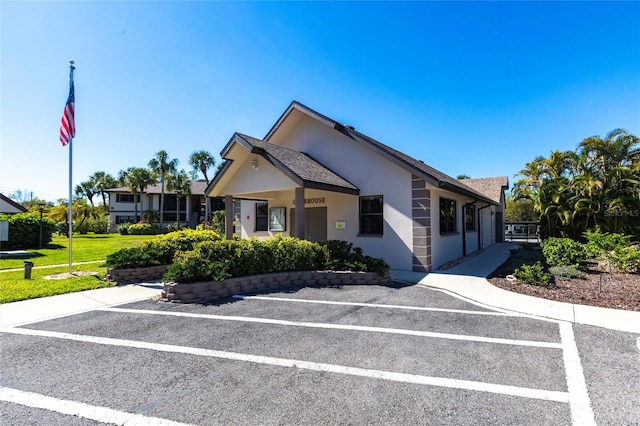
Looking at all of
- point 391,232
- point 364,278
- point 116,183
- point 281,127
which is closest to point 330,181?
point 391,232

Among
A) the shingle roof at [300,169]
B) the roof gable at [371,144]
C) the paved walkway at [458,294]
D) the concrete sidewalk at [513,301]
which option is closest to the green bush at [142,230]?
the roof gable at [371,144]

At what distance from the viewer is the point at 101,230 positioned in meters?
36.2

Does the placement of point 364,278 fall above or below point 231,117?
below

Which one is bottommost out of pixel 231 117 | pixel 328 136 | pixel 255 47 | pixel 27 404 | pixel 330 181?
pixel 27 404

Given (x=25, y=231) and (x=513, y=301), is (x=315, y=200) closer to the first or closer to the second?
(x=513, y=301)

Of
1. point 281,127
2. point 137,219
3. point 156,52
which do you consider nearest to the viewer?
point 156,52

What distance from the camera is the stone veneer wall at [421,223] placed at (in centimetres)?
1038

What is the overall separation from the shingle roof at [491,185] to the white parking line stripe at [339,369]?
22494 mm

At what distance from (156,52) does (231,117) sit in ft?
14.9

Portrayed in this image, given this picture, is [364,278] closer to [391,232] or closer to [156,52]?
[391,232]

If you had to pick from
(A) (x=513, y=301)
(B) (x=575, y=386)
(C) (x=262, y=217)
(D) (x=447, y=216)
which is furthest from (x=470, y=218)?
(B) (x=575, y=386)

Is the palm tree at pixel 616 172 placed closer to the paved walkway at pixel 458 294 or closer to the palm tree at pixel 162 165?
the paved walkway at pixel 458 294

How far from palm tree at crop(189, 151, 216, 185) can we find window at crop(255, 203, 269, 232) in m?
33.5

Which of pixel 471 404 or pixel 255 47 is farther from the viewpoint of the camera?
pixel 255 47
